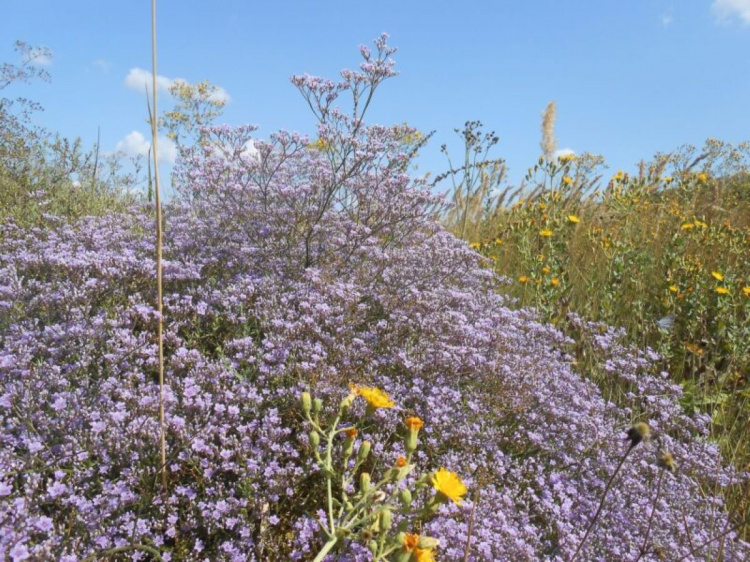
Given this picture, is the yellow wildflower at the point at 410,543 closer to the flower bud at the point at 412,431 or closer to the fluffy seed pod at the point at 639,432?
the flower bud at the point at 412,431

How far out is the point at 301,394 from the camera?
7.31 feet

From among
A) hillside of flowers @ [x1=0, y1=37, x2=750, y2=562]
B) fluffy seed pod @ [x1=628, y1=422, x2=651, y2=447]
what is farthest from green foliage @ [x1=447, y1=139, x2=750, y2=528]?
fluffy seed pod @ [x1=628, y1=422, x2=651, y2=447]

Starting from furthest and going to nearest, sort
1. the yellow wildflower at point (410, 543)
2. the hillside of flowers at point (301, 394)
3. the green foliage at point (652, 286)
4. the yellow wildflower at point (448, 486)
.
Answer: the green foliage at point (652, 286) < the hillside of flowers at point (301, 394) < the yellow wildflower at point (448, 486) < the yellow wildflower at point (410, 543)

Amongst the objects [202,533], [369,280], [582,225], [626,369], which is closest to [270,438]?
[202,533]

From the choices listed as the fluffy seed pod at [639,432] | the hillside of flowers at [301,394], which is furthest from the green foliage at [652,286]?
the fluffy seed pod at [639,432]

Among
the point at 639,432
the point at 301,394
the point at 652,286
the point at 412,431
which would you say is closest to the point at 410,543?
the point at 412,431

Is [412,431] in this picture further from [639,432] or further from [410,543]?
[639,432]

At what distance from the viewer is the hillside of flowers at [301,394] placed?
2.10 metres

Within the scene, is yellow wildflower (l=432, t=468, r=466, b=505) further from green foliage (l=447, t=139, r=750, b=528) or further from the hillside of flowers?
green foliage (l=447, t=139, r=750, b=528)

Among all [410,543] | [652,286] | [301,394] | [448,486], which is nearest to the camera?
[410,543]

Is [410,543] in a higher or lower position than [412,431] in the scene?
lower

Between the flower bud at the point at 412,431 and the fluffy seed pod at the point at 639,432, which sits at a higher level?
the fluffy seed pod at the point at 639,432

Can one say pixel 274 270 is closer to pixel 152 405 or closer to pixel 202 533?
pixel 152 405

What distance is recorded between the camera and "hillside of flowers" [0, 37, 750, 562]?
2096 mm
